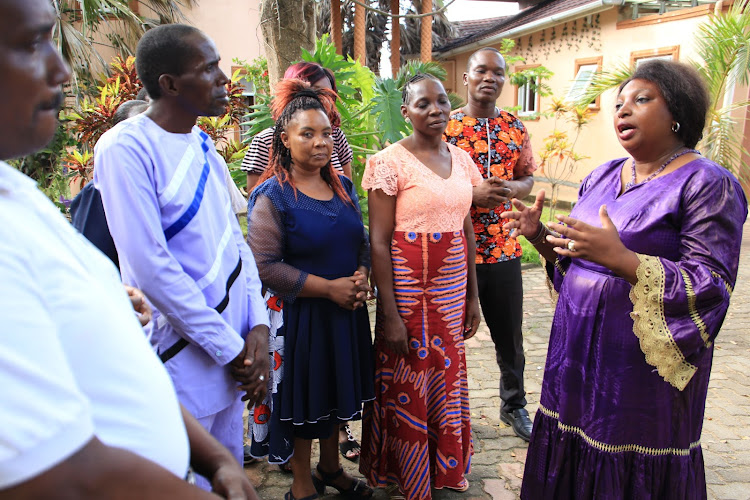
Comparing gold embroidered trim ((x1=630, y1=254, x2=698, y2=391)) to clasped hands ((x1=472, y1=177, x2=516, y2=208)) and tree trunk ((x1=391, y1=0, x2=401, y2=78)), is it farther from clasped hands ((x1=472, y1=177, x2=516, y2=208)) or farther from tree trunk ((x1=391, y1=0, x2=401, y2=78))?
tree trunk ((x1=391, y1=0, x2=401, y2=78))

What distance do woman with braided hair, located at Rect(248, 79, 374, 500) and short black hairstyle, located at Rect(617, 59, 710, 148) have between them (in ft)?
4.54

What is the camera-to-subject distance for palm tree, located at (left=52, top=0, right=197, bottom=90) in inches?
268

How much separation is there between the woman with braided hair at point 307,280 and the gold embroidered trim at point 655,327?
3.81ft

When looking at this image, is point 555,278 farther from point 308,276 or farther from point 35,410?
point 35,410

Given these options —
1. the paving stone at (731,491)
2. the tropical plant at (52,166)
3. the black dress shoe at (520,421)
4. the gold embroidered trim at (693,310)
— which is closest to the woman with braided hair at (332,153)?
the black dress shoe at (520,421)

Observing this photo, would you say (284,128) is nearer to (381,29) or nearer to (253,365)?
(253,365)

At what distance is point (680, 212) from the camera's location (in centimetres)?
197

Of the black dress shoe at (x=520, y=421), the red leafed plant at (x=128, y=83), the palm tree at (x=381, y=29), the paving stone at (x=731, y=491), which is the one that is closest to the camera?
the paving stone at (x=731, y=491)

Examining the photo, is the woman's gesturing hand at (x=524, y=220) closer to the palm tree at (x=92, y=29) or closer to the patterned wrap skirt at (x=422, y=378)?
the patterned wrap skirt at (x=422, y=378)

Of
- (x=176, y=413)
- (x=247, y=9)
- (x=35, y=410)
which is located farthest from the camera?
(x=247, y=9)

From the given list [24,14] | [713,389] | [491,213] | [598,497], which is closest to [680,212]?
[598,497]

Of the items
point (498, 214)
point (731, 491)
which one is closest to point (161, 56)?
point (498, 214)

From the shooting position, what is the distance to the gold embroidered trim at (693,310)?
6.16ft

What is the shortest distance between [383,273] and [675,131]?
1.36m
